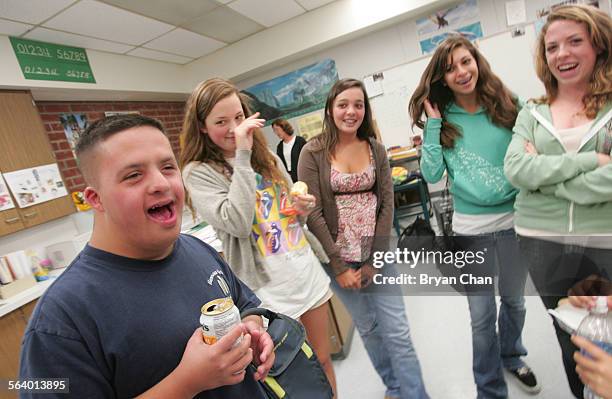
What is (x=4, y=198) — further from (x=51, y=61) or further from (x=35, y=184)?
(x=51, y=61)

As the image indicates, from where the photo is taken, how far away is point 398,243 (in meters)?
1.71

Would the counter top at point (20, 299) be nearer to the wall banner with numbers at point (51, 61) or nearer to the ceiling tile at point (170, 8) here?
the wall banner with numbers at point (51, 61)

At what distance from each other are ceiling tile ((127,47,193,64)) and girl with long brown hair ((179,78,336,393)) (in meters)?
3.60

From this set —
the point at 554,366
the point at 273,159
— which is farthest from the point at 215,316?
the point at 554,366

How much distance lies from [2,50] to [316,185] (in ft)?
11.1

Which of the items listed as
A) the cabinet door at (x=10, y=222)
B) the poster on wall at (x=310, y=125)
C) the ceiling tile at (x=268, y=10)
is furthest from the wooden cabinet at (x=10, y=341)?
the poster on wall at (x=310, y=125)

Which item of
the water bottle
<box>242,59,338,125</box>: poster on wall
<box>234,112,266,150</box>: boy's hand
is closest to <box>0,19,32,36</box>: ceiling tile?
<box>242,59,338,125</box>: poster on wall

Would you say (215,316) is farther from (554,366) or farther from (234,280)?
(554,366)

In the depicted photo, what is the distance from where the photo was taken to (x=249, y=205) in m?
1.16

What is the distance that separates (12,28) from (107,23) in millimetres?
765

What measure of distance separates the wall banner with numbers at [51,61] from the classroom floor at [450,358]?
12.5ft

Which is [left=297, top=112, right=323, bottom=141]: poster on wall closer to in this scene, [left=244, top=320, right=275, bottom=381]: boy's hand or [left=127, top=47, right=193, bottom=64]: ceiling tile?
[left=127, top=47, right=193, bottom=64]: ceiling tile

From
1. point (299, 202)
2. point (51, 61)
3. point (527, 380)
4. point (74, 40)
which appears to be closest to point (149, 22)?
point (74, 40)

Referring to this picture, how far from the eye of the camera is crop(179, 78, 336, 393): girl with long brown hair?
118 cm
